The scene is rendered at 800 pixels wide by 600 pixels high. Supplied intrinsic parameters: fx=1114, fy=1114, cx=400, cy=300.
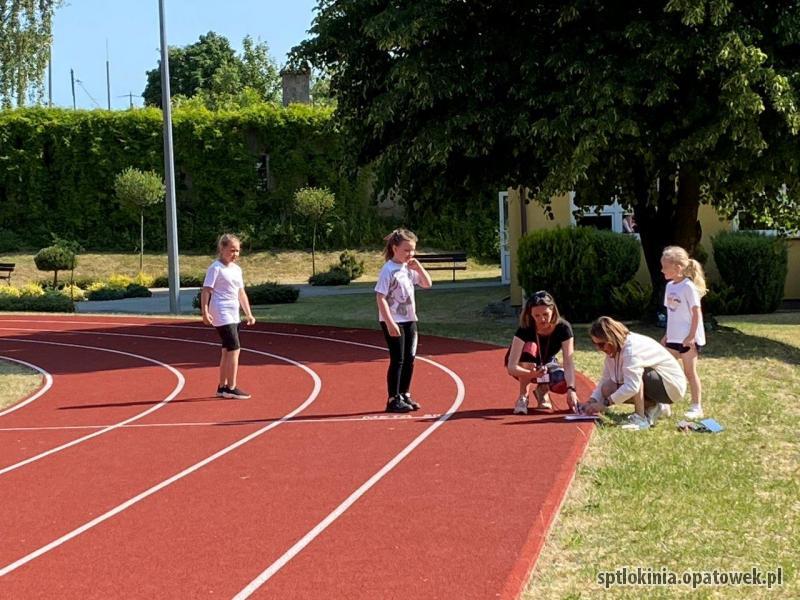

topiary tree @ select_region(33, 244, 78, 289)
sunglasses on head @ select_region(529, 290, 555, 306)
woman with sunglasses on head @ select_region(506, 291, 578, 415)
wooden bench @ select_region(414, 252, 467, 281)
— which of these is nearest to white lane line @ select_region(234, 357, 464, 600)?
woman with sunglasses on head @ select_region(506, 291, 578, 415)

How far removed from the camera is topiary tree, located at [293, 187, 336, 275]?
141ft

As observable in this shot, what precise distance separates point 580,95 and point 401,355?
681 centimetres

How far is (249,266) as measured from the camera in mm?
43625

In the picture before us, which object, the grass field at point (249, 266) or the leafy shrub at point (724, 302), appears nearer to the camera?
the leafy shrub at point (724, 302)

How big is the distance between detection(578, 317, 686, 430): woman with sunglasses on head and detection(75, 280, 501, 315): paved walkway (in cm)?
1778

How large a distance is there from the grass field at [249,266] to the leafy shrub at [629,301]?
17.3m

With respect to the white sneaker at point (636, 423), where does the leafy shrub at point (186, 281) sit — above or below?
above

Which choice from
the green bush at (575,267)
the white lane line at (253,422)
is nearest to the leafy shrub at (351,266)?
the green bush at (575,267)

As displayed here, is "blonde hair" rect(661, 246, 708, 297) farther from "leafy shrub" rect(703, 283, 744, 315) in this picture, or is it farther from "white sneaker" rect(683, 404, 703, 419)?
"leafy shrub" rect(703, 283, 744, 315)

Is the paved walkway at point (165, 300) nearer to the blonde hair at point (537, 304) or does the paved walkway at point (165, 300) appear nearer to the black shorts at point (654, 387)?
the blonde hair at point (537, 304)

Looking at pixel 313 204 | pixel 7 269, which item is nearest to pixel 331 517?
pixel 7 269

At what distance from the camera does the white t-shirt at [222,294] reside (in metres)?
12.5

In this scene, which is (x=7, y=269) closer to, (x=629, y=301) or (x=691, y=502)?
(x=629, y=301)

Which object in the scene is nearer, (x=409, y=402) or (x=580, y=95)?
(x=409, y=402)
